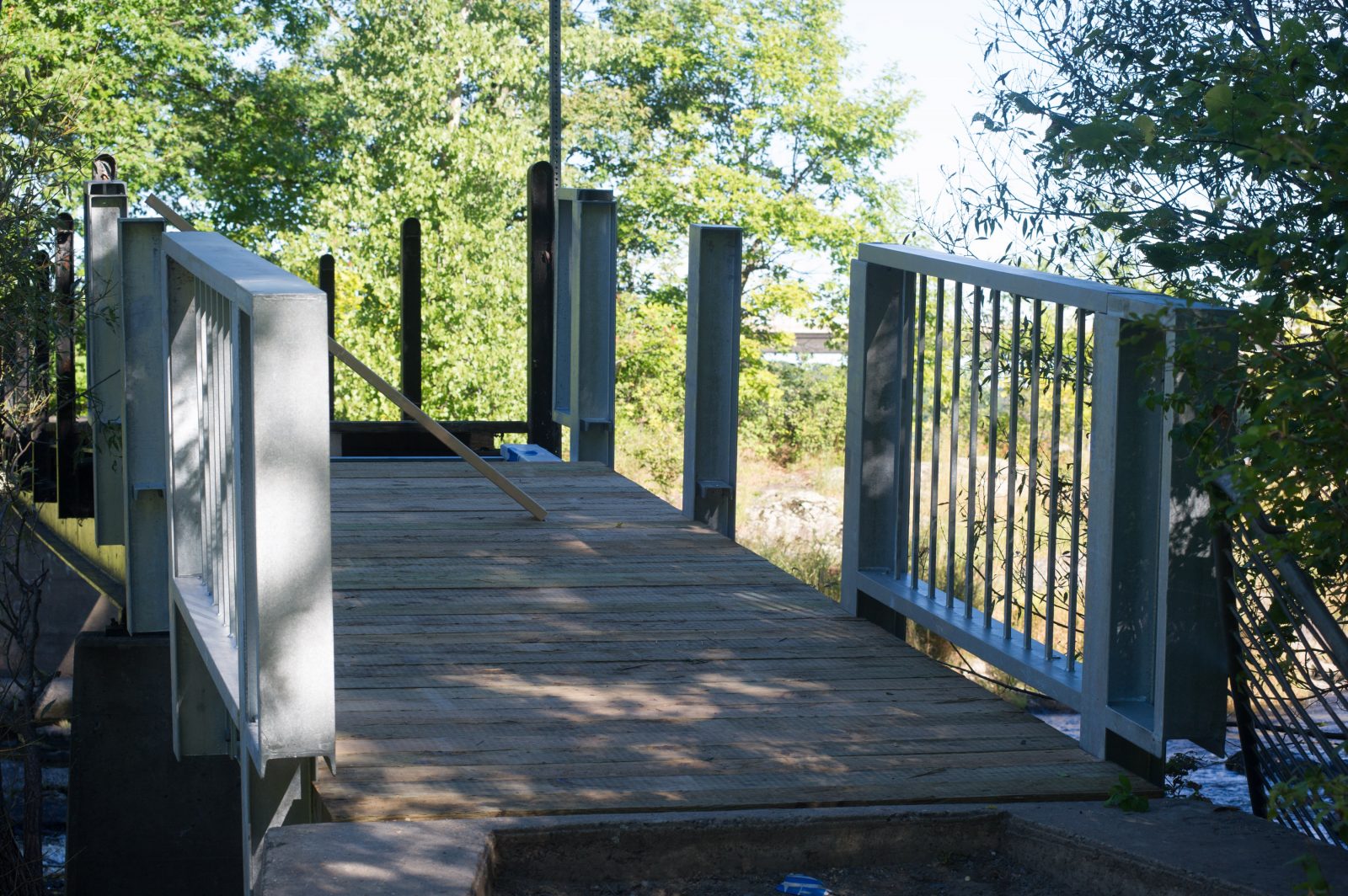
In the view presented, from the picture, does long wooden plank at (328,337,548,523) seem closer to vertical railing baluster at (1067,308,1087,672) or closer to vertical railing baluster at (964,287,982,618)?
vertical railing baluster at (964,287,982,618)

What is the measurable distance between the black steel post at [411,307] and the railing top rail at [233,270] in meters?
6.67

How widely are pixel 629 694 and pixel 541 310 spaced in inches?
183

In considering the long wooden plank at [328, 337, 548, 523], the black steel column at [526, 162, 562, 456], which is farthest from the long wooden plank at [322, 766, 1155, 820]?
the black steel column at [526, 162, 562, 456]

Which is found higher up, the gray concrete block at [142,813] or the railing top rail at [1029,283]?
the railing top rail at [1029,283]

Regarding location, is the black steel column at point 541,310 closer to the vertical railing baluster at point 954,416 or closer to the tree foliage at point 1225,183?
the tree foliage at point 1225,183

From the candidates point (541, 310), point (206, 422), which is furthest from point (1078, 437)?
point (541, 310)

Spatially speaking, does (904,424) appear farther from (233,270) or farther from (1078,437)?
(233,270)

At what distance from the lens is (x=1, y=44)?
16.6 meters

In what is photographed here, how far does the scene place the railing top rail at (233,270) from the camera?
98.3 inches

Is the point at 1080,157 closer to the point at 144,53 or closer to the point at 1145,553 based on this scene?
the point at 1145,553

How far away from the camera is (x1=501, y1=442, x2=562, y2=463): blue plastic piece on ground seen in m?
7.34

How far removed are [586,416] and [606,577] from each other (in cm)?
239

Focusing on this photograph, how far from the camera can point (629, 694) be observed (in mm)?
3420

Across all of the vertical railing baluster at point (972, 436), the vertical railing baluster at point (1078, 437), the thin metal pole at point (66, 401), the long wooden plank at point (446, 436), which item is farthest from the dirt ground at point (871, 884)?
the thin metal pole at point (66, 401)
